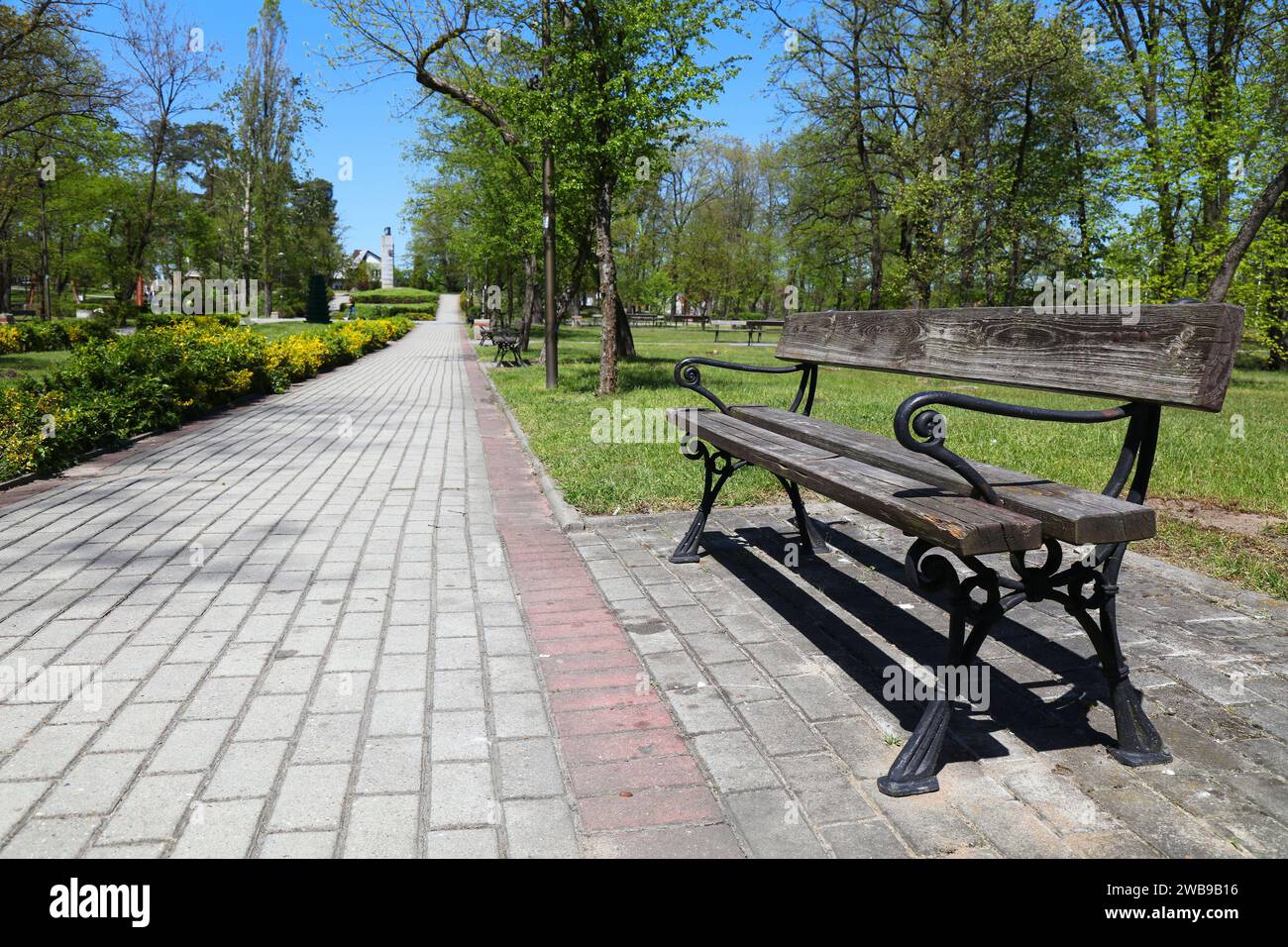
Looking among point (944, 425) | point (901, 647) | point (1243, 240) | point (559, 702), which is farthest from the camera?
point (1243, 240)

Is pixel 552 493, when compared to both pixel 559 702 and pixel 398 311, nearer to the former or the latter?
pixel 559 702

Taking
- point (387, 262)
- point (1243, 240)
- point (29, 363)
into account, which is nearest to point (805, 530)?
point (1243, 240)

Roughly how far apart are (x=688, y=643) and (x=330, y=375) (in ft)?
55.4

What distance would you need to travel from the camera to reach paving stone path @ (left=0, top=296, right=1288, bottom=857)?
2.31m

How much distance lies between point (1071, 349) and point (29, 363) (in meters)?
22.2

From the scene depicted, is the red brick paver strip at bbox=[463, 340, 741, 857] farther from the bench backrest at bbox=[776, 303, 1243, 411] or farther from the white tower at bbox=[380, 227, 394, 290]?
the white tower at bbox=[380, 227, 394, 290]

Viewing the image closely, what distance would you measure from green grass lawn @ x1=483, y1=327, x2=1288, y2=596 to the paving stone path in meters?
0.73

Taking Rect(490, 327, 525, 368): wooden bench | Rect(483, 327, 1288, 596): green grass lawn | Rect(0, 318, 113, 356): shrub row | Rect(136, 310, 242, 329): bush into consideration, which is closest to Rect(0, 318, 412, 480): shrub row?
Rect(136, 310, 242, 329): bush

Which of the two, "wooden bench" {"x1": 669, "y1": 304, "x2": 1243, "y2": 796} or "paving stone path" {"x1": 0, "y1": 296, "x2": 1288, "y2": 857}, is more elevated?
"wooden bench" {"x1": 669, "y1": 304, "x2": 1243, "y2": 796}

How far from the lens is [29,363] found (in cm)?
1923

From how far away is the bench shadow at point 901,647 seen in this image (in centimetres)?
285
